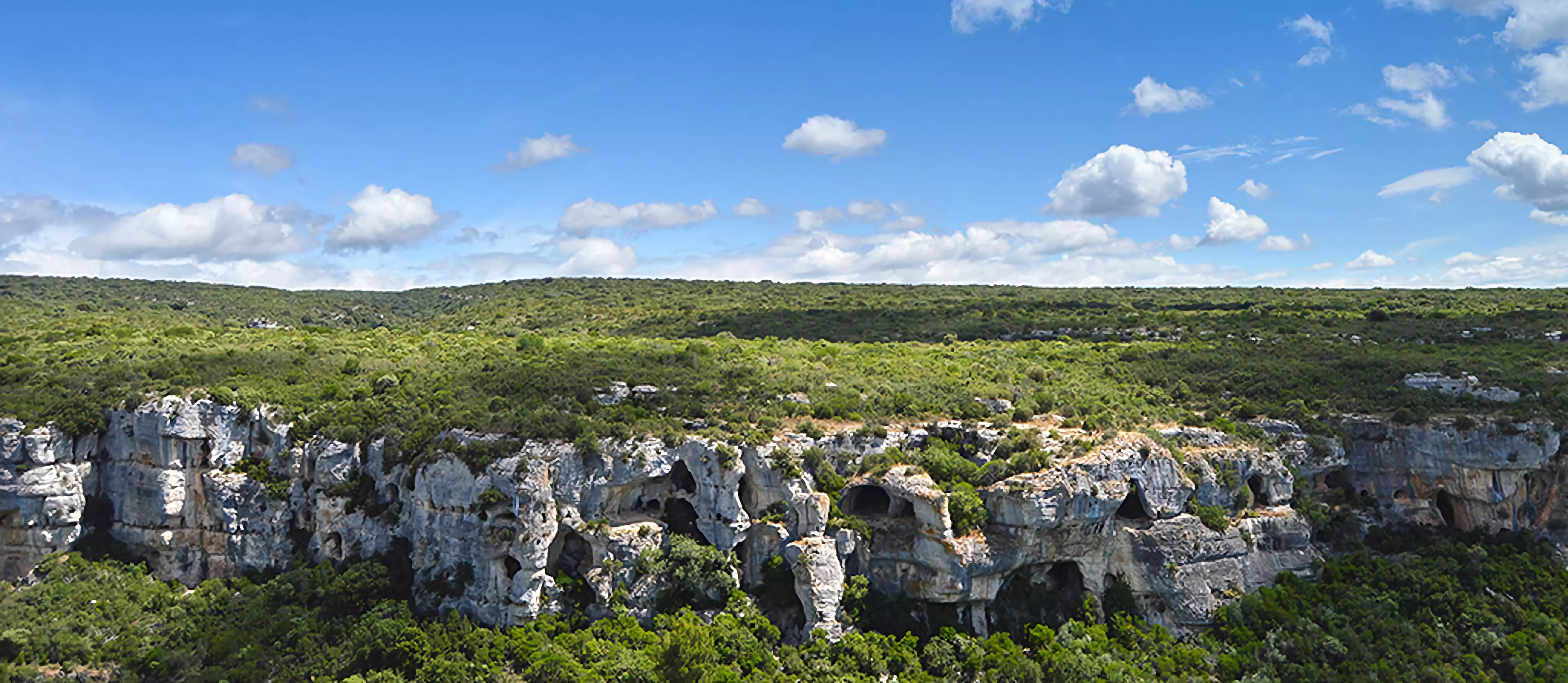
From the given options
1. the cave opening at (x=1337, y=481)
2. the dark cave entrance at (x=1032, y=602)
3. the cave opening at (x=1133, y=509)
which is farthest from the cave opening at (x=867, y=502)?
the cave opening at (x=1337, y=481)

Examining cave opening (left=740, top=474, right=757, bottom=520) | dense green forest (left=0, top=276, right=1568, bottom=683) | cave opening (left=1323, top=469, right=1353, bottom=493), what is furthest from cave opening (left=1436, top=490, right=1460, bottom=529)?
cave opening (left=740, top=474, right=757, bottom=520)

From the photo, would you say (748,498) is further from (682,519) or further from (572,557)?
(572,557)

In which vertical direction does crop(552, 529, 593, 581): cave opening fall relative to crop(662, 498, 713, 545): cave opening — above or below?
below

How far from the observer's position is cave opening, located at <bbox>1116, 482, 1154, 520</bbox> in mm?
39625

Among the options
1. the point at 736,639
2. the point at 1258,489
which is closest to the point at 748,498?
the point at 736,639

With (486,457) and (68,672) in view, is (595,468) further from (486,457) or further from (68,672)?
(68,672)

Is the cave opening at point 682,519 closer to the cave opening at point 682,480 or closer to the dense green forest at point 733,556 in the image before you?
the cave opening at point 682,480

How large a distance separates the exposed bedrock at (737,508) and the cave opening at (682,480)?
10 centimetres

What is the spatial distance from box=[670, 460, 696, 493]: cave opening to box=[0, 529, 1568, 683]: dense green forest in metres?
3.68

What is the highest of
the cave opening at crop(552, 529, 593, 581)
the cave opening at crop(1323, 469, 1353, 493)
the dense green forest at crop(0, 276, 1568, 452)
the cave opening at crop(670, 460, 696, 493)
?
the dense green forest at crop(0, 276, 1568, 452)

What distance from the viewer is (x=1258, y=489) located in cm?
4206

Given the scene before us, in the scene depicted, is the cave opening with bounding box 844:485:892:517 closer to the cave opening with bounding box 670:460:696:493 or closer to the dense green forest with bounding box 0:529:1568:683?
the dense green forest with bounding box 0:529:1568:683

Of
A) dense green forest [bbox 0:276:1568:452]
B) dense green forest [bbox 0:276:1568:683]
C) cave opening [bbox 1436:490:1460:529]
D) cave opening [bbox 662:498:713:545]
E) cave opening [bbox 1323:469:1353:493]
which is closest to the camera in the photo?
dense green forest [bbox 0:276:1568:683]

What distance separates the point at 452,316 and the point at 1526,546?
356ft
